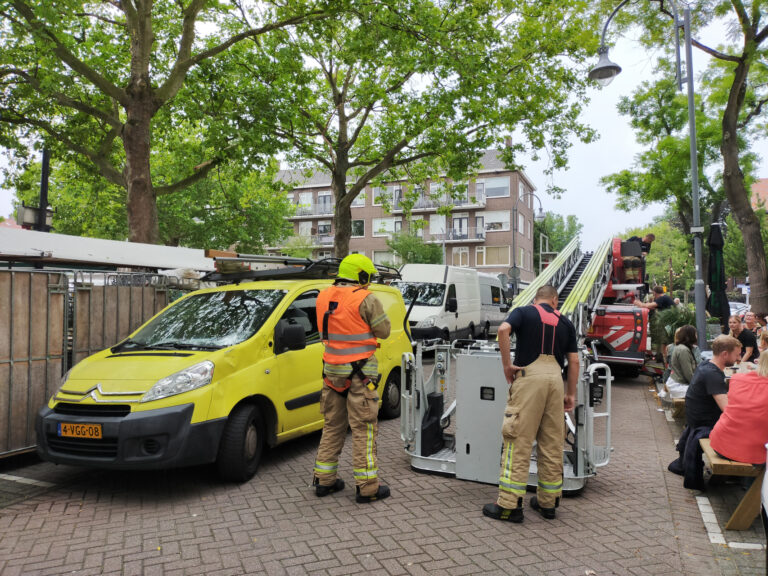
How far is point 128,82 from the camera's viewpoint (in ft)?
41.6

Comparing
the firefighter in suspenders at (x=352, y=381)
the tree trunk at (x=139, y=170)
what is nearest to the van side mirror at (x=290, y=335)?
the firefighter in suspenders at (x=352, y=381)

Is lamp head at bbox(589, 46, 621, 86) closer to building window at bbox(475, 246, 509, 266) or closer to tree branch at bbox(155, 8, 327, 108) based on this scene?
tree branch at bbox(155, 8, 327, 108)

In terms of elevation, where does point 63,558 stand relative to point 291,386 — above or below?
below

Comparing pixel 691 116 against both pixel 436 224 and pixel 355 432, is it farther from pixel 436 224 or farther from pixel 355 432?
pixel 436 224

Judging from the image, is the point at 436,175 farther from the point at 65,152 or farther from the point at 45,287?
the point at 45,287

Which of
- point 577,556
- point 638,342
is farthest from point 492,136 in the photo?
point 577,556

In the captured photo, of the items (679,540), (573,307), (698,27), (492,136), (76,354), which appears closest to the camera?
(679,540)

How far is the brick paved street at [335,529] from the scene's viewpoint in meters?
3.59

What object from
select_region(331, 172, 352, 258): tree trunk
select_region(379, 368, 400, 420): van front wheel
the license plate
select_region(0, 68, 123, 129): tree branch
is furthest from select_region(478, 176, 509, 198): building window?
the license plate

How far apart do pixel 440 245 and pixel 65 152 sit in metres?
37.3

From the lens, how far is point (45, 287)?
5.90 m

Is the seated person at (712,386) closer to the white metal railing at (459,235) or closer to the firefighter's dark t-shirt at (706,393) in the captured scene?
the firefighter's dark t-shirt at (706,393)

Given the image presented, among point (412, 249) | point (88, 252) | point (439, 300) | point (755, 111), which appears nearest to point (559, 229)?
point (412, 249)

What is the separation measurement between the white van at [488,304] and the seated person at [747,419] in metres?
14.2
